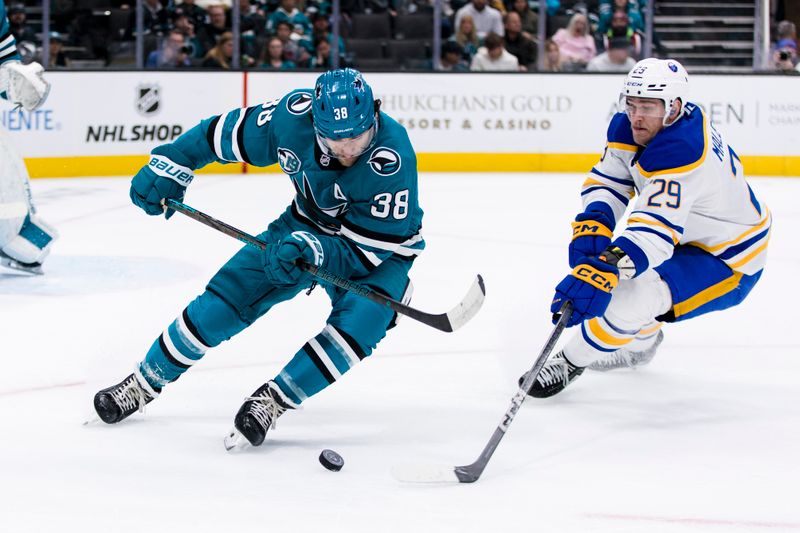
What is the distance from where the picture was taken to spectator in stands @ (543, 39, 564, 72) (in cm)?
868

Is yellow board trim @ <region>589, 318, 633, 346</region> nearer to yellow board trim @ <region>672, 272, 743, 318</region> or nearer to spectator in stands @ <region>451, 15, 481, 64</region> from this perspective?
yellow board trim @ <region>672, 272, 743, 318</region>

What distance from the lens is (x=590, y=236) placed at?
310cm

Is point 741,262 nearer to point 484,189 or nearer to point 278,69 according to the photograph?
point 484,189

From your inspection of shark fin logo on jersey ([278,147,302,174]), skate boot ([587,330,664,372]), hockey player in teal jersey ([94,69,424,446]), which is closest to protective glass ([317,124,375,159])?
hockey player in teal jersey ([94,69,424,446])

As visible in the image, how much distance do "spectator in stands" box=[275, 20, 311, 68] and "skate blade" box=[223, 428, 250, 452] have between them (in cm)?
624

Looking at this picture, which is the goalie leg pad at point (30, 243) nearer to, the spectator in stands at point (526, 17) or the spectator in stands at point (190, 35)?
the spectator in stands at point (190, 35)

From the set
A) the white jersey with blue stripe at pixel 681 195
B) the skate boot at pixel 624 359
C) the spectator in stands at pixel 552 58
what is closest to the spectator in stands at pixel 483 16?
the spectator in stands at pixel 552 58

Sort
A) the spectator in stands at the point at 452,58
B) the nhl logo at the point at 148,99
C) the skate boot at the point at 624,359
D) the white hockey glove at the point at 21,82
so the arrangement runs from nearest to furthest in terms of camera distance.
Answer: the skate boot at the point at 624,359 → the white hockey glove at the point at 21,82 → the nhl logo at the point at 148,99 → the spectator in stands at the point at 452,58

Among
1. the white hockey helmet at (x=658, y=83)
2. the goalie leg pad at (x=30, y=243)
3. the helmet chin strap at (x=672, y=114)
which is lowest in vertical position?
the goalie leg pad at (x=30, y=243)

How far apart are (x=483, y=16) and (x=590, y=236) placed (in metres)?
6.23

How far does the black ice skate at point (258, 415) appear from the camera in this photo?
2682 mm

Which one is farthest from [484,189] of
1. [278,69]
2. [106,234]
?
[106,234]

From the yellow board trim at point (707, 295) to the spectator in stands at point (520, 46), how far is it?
569 centimetres

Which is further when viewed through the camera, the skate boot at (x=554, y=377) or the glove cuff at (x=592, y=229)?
the skate boot at (x=554, y=377)
